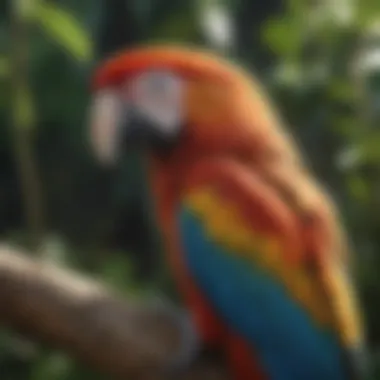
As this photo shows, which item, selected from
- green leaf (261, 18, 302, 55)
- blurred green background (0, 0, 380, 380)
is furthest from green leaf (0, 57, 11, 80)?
green leaf (261, 18, 302, 55)

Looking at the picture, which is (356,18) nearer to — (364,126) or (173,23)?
(364,126)

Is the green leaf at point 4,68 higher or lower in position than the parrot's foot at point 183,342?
higher

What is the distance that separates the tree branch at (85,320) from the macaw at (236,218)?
0.07 m

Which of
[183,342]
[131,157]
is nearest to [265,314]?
[183,342]

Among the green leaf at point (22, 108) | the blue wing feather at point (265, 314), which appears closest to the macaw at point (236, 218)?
the blue wing feather at point (265, 314)

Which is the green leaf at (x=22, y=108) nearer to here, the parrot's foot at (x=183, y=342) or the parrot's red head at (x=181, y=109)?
the parrot's red head at (x=181, y=109)

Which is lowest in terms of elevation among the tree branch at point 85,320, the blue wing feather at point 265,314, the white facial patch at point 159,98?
the tree branch at point 85,320

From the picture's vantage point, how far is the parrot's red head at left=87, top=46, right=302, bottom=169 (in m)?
Answer: 1.06

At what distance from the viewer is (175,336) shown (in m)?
1.04

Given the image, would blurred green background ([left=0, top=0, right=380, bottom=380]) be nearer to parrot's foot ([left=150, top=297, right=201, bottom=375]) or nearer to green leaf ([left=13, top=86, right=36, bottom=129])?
green leaf ([left=13, top=86, right=36, bottom=129])

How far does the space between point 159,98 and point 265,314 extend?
20 centimetres

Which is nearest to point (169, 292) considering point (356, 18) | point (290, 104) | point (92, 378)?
point (92, 378)

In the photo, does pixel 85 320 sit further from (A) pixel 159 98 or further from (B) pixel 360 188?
(B) pixel 360 188

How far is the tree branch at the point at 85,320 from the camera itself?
0.98 meters
